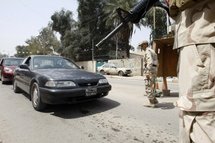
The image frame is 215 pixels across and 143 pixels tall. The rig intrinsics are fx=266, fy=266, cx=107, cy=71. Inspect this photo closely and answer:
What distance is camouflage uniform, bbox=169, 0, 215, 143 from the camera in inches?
62.4

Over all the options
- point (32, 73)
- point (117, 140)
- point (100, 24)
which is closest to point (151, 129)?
point (117, 140)

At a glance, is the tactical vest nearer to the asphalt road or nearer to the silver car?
the asphalt road

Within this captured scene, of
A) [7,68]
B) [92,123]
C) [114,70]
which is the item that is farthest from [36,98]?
[114,70]

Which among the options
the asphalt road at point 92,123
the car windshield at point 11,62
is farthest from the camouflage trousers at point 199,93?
the car windshield at point 11,62

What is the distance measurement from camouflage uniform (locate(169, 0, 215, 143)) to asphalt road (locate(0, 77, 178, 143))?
2.48 metres

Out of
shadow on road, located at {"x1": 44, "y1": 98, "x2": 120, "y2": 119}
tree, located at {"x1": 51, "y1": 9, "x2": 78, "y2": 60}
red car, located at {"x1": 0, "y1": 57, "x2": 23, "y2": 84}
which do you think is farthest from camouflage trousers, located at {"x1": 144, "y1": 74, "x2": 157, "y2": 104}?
tree, located at {"x1": 51, "y1": 9, "x2": 78, "y2": 60}

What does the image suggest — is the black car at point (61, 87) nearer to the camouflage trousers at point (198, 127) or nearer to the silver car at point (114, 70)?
the camouflage trousers at point (198, 127)

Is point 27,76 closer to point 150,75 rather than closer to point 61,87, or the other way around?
point 61,87

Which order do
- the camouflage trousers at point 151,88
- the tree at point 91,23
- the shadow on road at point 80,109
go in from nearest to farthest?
the shadow on road at point 80,109 < the camouflage trousers at point 151,88 < the tree at point 91,23

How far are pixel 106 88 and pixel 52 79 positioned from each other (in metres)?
1.45

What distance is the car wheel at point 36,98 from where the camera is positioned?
21.0ft

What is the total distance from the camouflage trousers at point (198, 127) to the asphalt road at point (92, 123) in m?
2.41

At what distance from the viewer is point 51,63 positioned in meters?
7.92

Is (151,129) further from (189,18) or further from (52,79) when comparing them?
(189,18)
